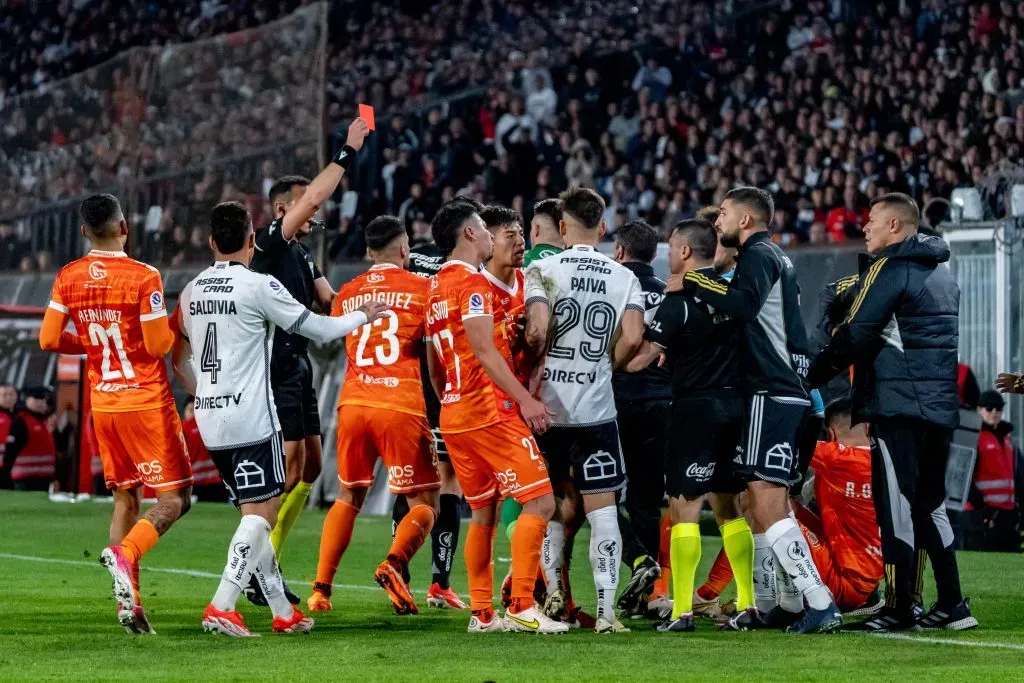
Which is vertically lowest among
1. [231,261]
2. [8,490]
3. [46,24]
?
[8,490]

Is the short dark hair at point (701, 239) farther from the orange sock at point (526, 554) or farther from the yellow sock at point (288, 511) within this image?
the yellow sock at point (288, 511)

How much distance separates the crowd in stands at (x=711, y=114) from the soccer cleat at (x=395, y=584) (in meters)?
9.44

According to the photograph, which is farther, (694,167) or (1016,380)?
(694,167)

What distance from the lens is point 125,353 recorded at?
7.46 metres

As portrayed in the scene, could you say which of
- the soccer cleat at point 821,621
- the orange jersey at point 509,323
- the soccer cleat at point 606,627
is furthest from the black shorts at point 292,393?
the soccer cleat at point 821,621

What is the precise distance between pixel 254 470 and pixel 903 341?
3113 mm

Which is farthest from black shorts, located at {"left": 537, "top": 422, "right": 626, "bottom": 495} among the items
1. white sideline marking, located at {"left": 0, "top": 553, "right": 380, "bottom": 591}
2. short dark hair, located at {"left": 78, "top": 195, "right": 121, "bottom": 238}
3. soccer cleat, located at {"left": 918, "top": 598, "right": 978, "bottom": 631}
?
white sideline marking, located at {"left": 0, "top": 553, "right": 380, "bottom": 591}

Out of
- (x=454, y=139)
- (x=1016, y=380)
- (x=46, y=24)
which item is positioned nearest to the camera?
(x=1016, y=380)

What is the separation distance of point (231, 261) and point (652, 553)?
9.41 ft

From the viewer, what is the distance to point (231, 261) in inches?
283

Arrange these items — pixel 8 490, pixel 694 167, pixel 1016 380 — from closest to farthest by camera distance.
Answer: pixel 1016 380
pixel 8 490
pixel 694 167

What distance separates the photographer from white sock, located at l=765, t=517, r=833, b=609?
7023mm

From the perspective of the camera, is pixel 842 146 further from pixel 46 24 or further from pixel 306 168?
pixel 46 24

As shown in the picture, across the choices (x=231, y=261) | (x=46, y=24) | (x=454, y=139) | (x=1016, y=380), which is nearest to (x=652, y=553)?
(x=1016, y=380)
